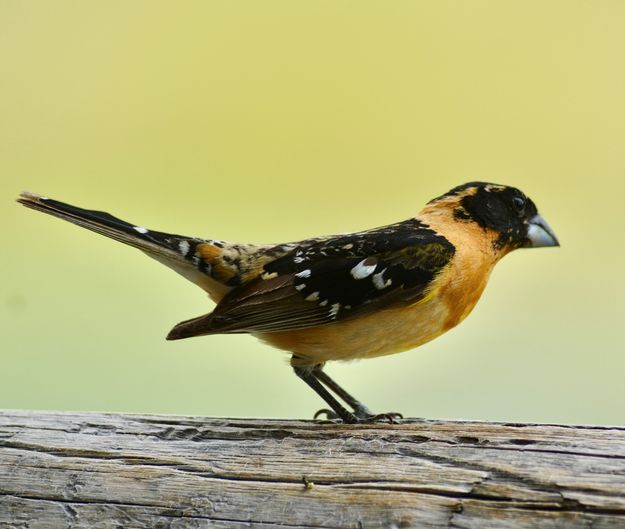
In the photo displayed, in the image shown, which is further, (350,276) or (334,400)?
(334,400)

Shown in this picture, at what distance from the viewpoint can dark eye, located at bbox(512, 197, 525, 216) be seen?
13.1 feet

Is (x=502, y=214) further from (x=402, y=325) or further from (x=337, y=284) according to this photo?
(x=337, y=284)

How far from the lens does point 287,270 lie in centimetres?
379

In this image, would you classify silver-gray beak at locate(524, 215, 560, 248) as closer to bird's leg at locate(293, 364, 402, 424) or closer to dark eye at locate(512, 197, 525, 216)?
dark eye at locate(512, 197, 525, 216)

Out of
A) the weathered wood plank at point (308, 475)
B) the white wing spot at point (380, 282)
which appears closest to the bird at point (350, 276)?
the white wing spot at point (380, 282)

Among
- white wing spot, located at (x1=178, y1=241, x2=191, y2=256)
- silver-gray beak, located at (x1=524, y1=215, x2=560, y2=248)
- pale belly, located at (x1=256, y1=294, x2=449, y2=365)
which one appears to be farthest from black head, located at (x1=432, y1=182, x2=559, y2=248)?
→ white wing spot, located at (x1=178, y1=241, x2=191, y2=256)

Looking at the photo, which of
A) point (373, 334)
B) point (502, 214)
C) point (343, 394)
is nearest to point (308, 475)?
point (373, 334)

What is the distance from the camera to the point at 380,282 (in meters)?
3.54

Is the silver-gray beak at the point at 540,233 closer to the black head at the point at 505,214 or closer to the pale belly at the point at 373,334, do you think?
the black head at the point at 505,214

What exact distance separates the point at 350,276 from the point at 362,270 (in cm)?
6

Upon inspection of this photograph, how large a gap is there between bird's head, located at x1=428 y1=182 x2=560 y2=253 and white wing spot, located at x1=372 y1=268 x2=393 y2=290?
0.61m

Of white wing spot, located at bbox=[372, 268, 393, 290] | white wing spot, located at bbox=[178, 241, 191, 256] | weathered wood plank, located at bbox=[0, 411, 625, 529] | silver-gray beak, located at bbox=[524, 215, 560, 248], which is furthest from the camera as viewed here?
silver-gray beak, located at bbox=[524, 215, 560, 248]

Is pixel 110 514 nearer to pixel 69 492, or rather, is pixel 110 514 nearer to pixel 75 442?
pixel 69 492

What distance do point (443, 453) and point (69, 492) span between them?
1.25 meters
